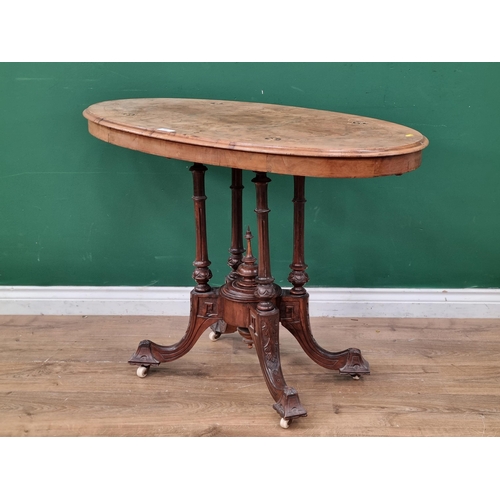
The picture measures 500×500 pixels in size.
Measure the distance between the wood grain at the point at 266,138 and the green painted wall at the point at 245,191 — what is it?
400 millimetres

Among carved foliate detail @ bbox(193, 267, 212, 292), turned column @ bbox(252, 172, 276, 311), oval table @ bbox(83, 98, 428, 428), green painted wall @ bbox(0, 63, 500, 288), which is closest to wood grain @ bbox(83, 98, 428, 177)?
oval table @ bbox(83, 98, 428, 428)

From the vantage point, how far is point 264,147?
1806mm

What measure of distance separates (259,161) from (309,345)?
840 mm

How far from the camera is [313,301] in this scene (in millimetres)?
2918

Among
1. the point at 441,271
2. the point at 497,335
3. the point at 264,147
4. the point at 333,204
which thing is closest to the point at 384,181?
the point at 333,204

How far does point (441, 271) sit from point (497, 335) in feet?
1.09

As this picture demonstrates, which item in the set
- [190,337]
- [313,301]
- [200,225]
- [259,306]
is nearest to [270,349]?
[259,306]

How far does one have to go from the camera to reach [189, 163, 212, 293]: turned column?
231cm

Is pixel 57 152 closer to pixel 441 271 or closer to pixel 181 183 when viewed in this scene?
pixel 181 183

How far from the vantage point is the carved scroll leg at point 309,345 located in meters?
2.39

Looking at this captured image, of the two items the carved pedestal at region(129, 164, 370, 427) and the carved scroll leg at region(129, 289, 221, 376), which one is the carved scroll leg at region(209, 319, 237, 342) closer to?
the carved pedestal at region(129, 164, 370, 427)

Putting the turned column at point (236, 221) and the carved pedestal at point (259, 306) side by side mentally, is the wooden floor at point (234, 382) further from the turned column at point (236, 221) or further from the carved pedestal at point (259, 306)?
the turned column at point (236, 221)

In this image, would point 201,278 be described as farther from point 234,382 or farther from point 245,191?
point 245,191

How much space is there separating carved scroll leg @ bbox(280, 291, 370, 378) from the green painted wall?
19.3 inches
